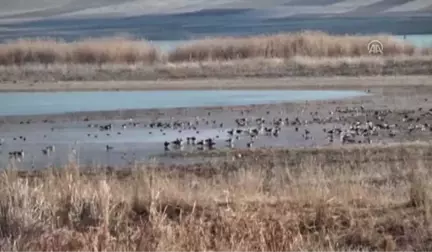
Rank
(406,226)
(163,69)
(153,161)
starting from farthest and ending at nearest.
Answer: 1. (163,69)
2. (153,161)
3. (406,226)

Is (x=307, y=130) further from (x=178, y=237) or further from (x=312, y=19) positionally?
(x=312, y=19)

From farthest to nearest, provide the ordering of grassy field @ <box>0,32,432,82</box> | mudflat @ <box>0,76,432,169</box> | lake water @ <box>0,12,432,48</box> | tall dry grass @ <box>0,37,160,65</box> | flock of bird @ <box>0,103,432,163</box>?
lake water @ <box>0,12,432,48</box> < tall dry grass @ <box>0,37,160,65</box> < grassy field @ <box>0,32,432,82</box> < flock of bird @ <box>0,103,432,163</box> < mudflat @ <box>0,76,432,169</box>

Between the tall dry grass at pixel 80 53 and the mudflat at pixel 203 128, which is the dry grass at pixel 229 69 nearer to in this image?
the tall dry grass at pixel 80 53

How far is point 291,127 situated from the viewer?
2234cm

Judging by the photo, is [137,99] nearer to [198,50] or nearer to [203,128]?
[203,128]

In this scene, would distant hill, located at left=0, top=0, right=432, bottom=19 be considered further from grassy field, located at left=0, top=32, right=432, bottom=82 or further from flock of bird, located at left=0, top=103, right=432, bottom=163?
flock of bird, located at left=0, top=103, right=432, bottom=163

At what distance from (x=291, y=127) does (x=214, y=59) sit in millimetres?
23521

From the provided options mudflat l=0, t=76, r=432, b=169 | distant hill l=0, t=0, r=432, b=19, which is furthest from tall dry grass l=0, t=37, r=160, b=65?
distant hill l=0, t=0, r=432, b=19

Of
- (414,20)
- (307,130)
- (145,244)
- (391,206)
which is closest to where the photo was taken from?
(145,244)

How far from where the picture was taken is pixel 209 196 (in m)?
13.0

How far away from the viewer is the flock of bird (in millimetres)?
19859

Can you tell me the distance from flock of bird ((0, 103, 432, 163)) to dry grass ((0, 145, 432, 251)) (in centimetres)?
481

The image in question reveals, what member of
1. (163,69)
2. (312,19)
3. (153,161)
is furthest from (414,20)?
(153,161)

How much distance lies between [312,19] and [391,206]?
195 feet
